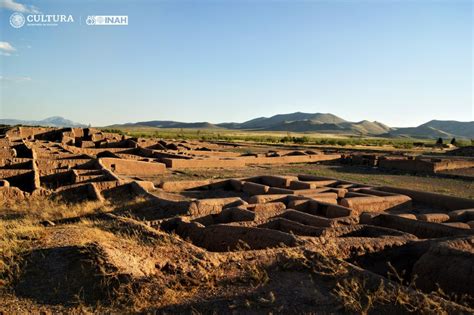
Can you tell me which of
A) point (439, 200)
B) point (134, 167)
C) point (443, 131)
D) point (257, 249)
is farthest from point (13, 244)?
point (443, 131)

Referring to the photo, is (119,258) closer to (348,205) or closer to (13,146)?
(348,205)

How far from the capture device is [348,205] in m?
11.2

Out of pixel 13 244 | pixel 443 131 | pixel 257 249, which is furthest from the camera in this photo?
pixel 443 131

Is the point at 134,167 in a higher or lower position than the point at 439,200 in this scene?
higher

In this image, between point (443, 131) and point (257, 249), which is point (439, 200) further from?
point (443, 131)

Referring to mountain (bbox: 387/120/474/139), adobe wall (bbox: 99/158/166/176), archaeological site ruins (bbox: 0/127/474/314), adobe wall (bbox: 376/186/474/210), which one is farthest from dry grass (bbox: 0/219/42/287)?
mountain (bbox: 387/120/474/139)

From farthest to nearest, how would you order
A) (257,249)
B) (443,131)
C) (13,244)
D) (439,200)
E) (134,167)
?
1. (443,131)
2. (134,167)
3. (439,200)
4. (257,249)
5. (13,244)

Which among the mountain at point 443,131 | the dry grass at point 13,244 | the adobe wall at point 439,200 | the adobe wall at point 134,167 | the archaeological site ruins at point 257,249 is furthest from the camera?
the mountain at point 443,131

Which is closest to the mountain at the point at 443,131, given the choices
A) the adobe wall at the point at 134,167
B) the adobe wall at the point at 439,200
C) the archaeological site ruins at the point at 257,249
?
the adobe wall at the point at 134,167

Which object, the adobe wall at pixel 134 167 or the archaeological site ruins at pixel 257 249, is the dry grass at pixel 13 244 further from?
the adobe wall at pixel 134 167

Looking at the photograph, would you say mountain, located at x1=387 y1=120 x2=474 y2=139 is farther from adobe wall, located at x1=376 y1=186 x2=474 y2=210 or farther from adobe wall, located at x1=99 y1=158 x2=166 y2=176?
adobe wall, located at x1=376 y1=186 x2=474 y2=210

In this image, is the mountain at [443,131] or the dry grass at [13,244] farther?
the mountain at [443,131]

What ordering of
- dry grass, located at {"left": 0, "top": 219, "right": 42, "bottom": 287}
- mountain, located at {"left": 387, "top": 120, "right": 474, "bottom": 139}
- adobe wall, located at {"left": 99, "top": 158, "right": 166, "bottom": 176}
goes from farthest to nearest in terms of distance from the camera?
mountain, located at {"left": 387, "top": 120, "right": 474, "bottom": 139}
adobe wall, located at {"left": 99, "top": 158, "right": 166, "bottom": 176}
dry grass, located at {"left": 0, "top": 219, "right": 42, "bottom": 287}

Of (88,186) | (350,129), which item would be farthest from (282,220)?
(350,129)
